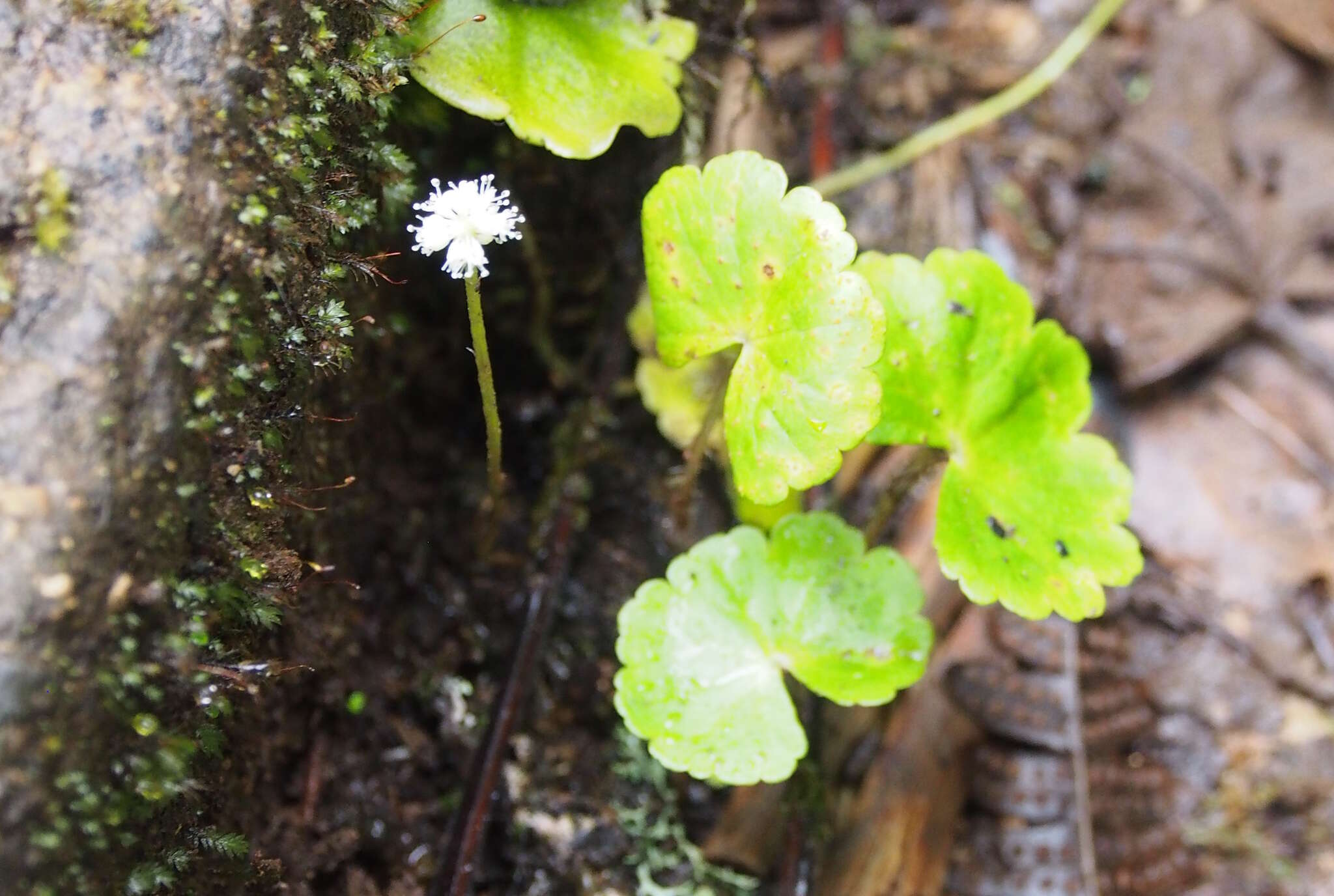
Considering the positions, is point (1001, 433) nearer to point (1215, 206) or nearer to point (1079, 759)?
point (1079, 759)

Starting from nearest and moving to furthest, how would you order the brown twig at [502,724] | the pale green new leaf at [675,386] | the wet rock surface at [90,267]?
1. the wet rock surface at [90,267]
2. the brown twig at [502,724]
3. the pale green new leaf at [675,386]

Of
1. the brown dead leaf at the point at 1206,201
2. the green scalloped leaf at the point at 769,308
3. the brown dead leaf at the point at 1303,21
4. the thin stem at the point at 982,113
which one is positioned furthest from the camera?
the brown dead leaf at the point at 1303,21

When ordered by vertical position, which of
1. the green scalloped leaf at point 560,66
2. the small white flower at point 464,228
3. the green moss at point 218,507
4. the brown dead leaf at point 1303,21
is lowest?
the green moss at point 218,507

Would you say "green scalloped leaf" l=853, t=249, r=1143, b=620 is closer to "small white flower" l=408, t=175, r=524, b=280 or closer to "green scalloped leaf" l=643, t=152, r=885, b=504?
"green scalloped leaf" l=643, t=152, r=885, b=504

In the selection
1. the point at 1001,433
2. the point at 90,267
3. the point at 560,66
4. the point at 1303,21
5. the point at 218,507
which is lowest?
the point at 218,507

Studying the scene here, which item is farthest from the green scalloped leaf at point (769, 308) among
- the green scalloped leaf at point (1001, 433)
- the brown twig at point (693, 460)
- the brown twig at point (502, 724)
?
the brown twig at point (502, 724)

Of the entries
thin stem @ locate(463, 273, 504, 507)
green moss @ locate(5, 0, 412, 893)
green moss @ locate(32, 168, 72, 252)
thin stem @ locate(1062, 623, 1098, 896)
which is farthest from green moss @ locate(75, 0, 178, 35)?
thin stem @ locate(1062, 623, 1098, 896)

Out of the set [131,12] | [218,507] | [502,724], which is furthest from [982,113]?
[218,507]

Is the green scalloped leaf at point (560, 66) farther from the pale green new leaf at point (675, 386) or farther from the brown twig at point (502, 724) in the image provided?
the brown twig at point (502, 724)
